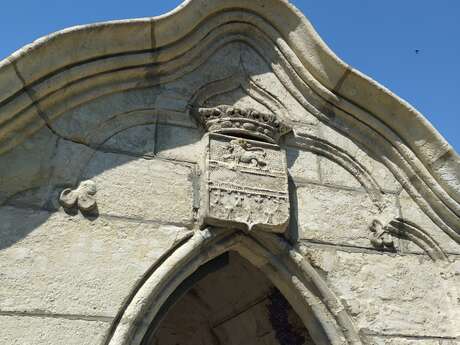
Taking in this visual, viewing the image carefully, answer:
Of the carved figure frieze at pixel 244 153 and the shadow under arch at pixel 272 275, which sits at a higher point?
the carved figure frieze at pixel 244 153

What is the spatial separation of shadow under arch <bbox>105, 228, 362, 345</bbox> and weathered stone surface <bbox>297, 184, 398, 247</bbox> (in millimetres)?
220

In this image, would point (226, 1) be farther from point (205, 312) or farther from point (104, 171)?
point (205, 312)

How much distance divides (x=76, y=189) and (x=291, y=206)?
132cm

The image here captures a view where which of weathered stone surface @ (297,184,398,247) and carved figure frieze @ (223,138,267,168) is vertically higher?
carved figure frieze @ (223,138,267,168)

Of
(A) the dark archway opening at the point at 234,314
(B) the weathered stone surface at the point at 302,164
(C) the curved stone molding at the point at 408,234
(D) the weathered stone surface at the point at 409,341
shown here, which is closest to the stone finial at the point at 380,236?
(C) the curved stone molding at the point at 408,234

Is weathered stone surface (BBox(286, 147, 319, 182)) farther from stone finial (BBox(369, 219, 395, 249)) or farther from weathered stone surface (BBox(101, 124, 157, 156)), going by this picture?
weathered stone surface (BBox(101, 124, 157, 156))

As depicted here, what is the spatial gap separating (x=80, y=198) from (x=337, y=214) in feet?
5.34

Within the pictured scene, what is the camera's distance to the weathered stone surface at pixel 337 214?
4180mm

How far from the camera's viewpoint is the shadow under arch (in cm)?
367

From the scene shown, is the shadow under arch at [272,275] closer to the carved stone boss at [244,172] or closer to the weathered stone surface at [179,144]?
the carved stone boss at [244,172]

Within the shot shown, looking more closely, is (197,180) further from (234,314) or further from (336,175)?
(234,314)

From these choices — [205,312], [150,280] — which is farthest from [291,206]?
[205,312]

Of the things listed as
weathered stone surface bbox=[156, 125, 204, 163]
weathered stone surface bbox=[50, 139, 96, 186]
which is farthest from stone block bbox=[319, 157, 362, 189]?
weathered stone surface bbox=[50, 139, 96, 186]

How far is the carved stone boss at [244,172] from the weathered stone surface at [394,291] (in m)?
0.39
